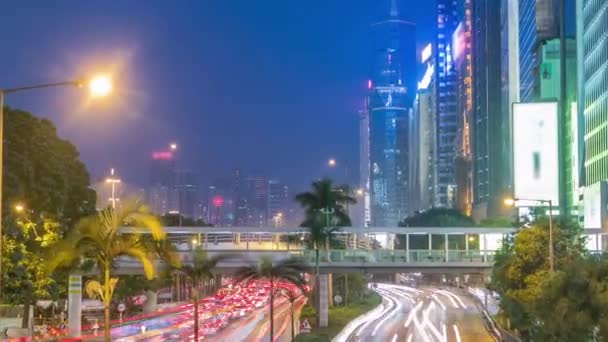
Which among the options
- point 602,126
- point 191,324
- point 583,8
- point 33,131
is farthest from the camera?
point 583,8

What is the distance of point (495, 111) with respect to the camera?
515ft

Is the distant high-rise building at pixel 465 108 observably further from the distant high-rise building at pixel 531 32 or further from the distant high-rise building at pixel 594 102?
the distant high-rise building at pixel 594 102

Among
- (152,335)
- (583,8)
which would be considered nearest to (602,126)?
(583,8)

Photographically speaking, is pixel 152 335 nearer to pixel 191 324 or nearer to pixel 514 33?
pixel 191 324

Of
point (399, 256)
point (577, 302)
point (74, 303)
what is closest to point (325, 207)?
point (399, 256)

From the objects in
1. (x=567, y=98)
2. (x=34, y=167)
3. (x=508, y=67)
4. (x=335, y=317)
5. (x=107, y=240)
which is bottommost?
(x=335, y=317)

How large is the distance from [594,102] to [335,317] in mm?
34203

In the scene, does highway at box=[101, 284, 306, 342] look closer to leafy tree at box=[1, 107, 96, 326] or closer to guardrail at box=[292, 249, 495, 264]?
guardrail at box=[292, 249, 495, 264]

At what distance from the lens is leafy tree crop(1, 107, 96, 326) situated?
127 feet

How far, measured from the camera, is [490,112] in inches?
6294

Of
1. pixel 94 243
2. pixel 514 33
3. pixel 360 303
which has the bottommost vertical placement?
pixel 360 303

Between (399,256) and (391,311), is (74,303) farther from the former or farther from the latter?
(391,311)

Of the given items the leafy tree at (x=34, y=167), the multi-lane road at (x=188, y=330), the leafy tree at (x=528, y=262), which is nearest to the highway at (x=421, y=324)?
the multi-lane road at (x=188, y=330)

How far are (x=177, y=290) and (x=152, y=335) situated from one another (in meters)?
41.2
